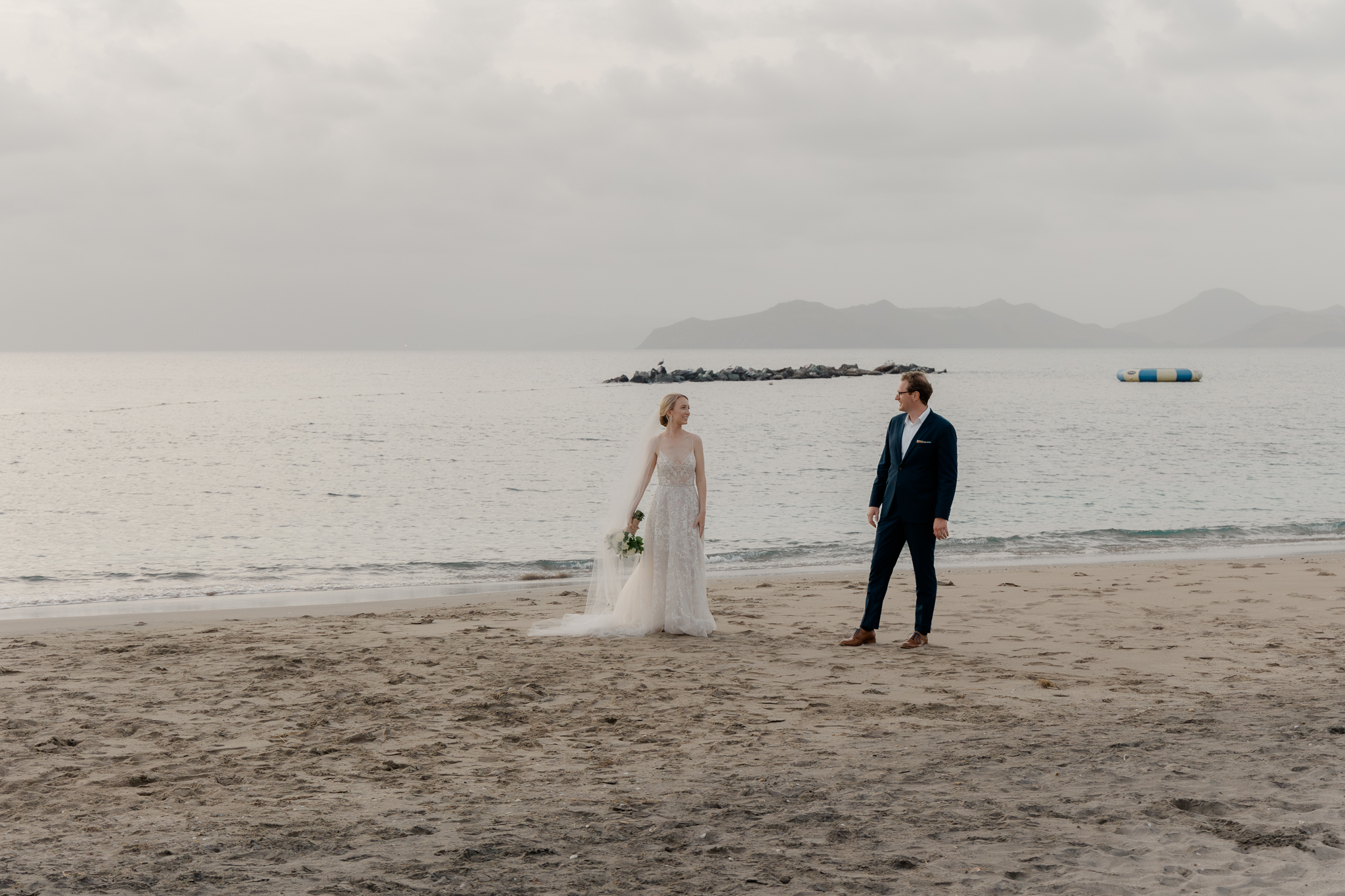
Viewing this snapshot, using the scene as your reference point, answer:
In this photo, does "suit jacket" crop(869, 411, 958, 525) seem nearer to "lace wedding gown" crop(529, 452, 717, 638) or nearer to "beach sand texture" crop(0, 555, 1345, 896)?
"beach sand texture" crop(0, 555, 1345, 896)

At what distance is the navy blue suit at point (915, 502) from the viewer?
26.6 ft

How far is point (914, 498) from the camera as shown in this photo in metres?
8.29

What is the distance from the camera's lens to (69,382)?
111 metres

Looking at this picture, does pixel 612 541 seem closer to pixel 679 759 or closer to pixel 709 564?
pixel 679 759

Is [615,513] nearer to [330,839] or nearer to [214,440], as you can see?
[330,839]

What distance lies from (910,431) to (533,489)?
58.2 ft

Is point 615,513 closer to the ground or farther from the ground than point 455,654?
farther from the ground

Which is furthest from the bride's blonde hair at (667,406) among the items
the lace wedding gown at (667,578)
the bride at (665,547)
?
the lace wedding gown at (667,578)

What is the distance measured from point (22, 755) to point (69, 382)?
12202 centimetres

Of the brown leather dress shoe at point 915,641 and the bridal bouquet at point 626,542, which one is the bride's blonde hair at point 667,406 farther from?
the brown leather dress shoe at point 915,641

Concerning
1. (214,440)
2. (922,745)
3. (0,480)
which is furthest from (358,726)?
(214,440)

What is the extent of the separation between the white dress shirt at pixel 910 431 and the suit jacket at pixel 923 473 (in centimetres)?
2

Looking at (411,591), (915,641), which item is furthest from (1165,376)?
(915,641)

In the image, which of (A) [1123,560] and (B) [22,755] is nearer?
(B) [22,755]
